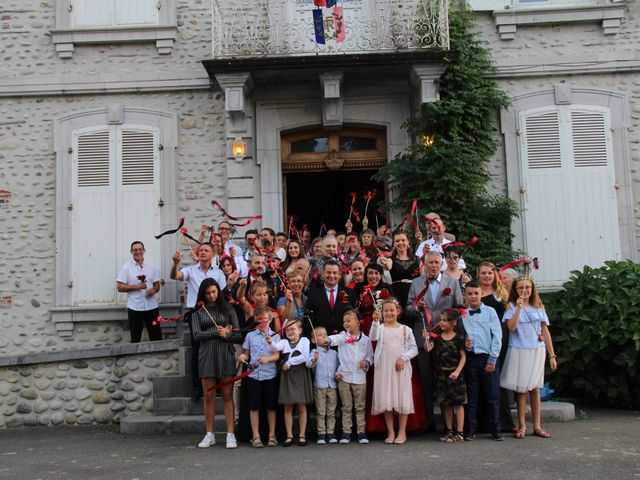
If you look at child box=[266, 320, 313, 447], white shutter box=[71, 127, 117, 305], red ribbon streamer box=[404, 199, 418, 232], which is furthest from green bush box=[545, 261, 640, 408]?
white shutter box=[71, 127, 117, 305]

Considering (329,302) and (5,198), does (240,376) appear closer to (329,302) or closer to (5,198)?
(329,302)

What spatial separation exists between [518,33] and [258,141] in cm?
399

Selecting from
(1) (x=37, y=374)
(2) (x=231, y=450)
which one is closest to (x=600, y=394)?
(2) (x=231, y=450)

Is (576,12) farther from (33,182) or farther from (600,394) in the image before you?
(33,182)

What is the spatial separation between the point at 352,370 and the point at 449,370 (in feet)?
2.80

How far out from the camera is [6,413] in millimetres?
8695

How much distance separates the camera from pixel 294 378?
6.80m

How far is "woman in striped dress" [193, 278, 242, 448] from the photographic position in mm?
6891

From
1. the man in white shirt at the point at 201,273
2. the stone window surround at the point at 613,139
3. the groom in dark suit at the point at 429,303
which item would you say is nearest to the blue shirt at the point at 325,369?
the groom in dark suit at the point at 429,303

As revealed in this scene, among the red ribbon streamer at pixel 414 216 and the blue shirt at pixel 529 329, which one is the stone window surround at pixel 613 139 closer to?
the red ribbon streamer at pixel 414 216

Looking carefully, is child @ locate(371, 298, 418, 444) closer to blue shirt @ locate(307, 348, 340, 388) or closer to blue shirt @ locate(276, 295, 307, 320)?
blue shirt @ locate(307, 348, 340, 388)

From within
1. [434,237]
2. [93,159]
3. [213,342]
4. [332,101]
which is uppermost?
[332,101]

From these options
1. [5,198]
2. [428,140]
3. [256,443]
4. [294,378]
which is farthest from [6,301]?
[428,140]

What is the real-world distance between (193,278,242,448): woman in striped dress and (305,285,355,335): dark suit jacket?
73 centimetres
